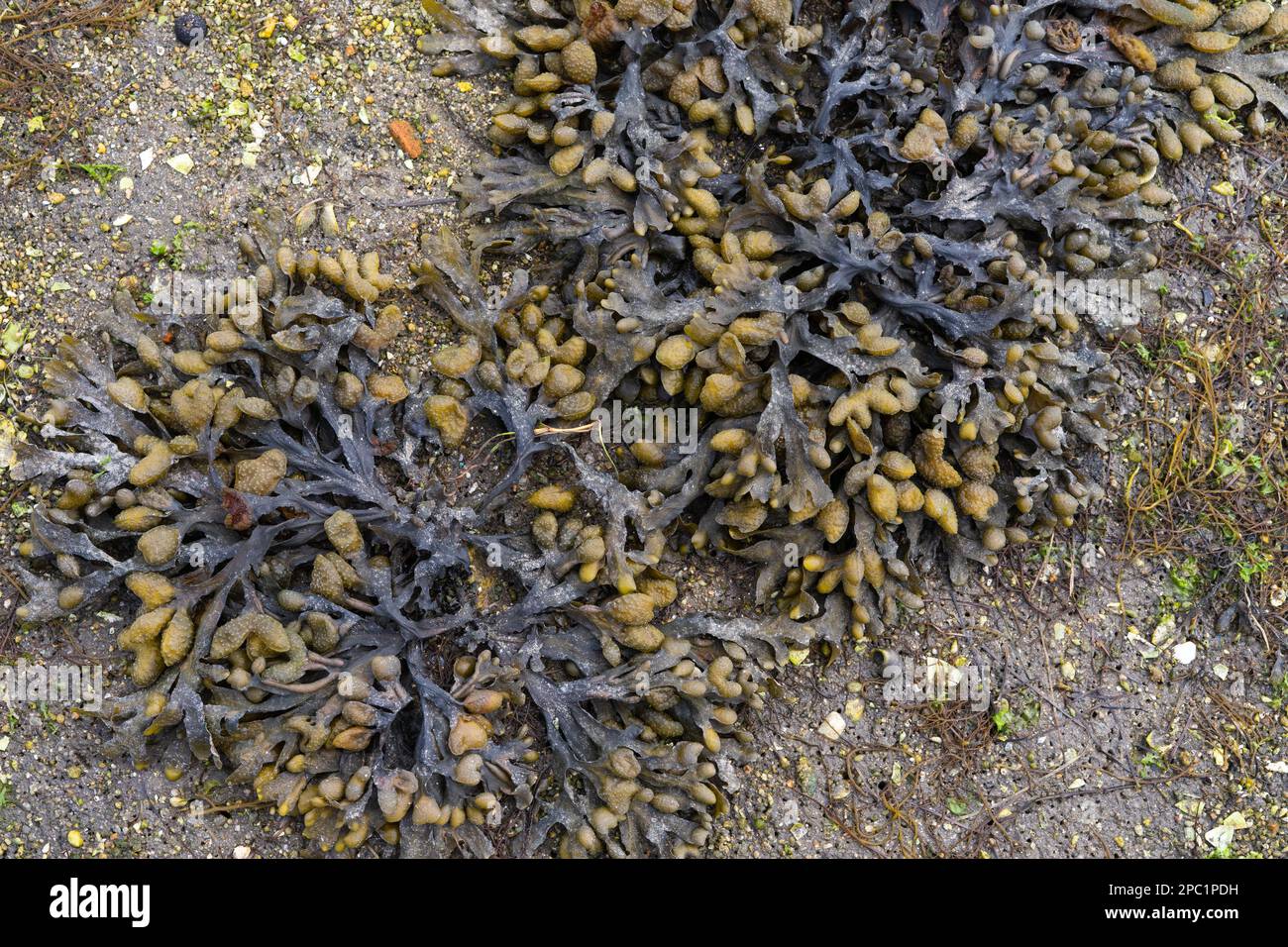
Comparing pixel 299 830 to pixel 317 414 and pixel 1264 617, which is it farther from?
pixel 1264 617

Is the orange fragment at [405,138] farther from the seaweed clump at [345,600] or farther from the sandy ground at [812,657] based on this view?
the seaweed clump at [345,600]

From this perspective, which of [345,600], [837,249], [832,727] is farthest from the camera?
[832,727]

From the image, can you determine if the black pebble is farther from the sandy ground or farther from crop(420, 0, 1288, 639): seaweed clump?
crop(420, 0, 1288, 639): seaweed clump

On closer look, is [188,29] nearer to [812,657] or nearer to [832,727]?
[812,657]

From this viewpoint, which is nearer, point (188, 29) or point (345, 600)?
point (345, 600)

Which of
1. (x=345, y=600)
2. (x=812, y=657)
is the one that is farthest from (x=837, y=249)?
(x=345, y=600)

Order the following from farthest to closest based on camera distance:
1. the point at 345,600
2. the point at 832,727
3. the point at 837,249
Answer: the point at 832,727 → the point at 837,249 → the point at 345,600

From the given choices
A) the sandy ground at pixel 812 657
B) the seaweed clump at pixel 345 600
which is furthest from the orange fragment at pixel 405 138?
the seaweed clump at pixel 345 600
